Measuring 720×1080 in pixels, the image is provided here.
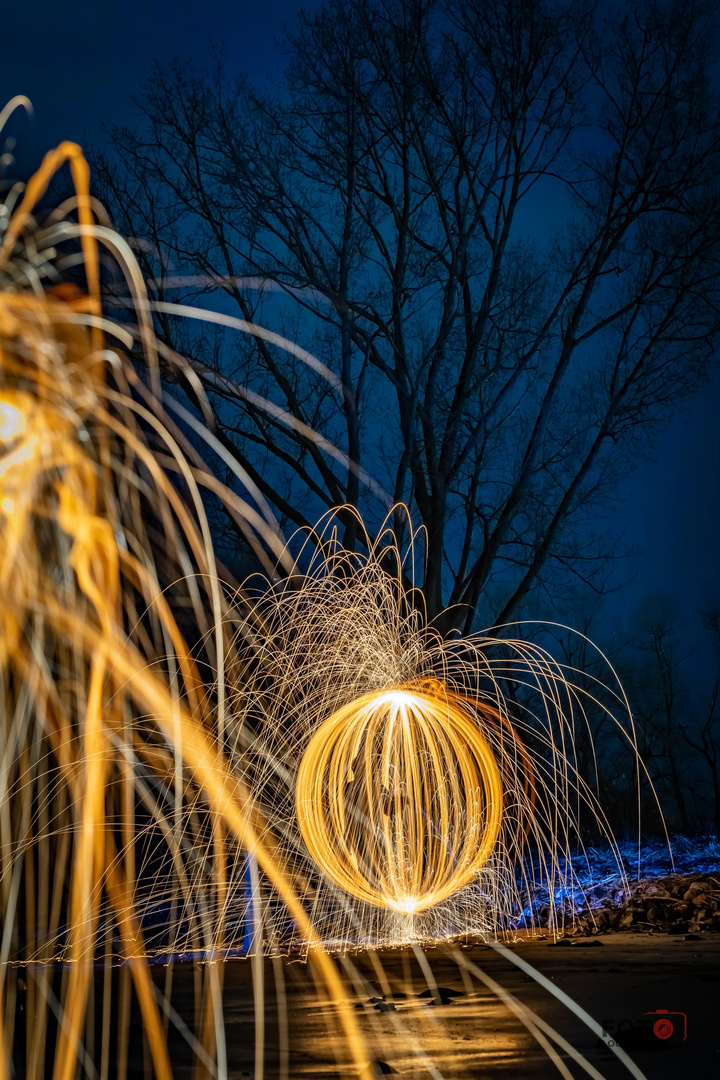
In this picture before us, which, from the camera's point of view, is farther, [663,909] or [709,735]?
[709,735]

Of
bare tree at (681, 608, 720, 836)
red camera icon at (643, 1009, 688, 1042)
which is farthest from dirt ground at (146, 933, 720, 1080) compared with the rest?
bare tree at (681, 608, 720, 836)

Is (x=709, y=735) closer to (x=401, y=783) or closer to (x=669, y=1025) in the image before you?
(x=401, y=783)

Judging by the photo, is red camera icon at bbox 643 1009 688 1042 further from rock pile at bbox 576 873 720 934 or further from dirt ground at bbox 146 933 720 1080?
rock pile at bbox 576 873 720 934

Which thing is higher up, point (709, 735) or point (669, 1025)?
point (709, 735)

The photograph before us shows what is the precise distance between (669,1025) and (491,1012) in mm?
1270

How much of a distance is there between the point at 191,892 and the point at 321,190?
37.4ft

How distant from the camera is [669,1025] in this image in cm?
527

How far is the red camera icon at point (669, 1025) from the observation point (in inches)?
201

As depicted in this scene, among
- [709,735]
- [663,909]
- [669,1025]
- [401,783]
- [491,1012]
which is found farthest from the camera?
[709,735]

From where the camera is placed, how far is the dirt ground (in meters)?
4.83

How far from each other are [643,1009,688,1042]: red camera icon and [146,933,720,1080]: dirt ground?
1 cm

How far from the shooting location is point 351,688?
11.0m

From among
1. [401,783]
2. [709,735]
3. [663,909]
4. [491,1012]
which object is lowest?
[491,1012]

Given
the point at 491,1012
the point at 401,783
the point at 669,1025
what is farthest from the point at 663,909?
the point at 669,1025
